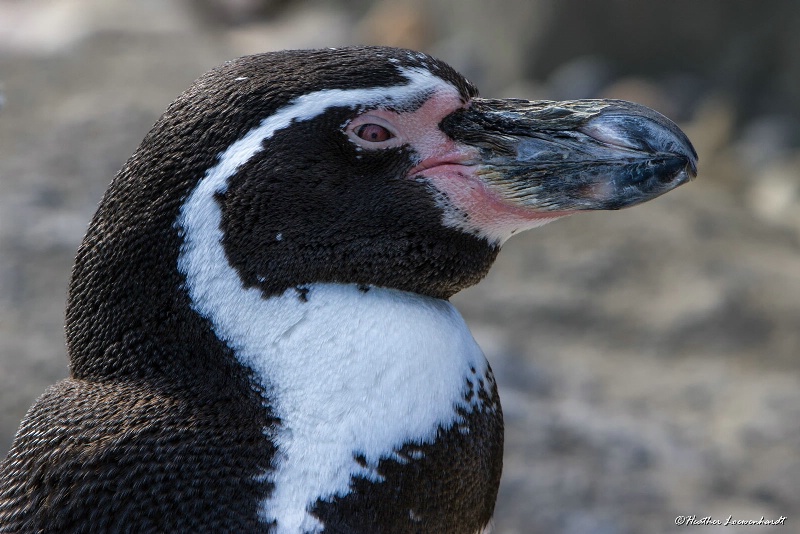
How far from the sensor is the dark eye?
1.90m

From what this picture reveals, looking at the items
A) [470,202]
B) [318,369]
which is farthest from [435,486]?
[470,202]

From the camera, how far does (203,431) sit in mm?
1756

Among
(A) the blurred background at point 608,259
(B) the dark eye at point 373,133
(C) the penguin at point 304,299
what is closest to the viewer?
(C) the penguin at point 304,299

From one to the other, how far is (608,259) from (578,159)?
3.73 metres

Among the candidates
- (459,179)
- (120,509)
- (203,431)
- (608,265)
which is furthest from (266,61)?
(608,265)

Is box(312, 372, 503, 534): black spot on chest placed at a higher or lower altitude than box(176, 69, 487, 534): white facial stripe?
lower

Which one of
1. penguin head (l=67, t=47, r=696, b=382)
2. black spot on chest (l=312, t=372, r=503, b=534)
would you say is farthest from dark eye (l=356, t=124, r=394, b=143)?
black spot on chest (l=312, t=372, r=503, b=534)

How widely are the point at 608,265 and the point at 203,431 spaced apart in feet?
13.5

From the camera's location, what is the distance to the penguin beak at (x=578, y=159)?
1.96m

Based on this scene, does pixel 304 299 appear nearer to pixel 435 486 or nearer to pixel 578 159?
pixel 435 486

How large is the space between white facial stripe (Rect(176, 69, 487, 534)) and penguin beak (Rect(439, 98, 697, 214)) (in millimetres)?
282

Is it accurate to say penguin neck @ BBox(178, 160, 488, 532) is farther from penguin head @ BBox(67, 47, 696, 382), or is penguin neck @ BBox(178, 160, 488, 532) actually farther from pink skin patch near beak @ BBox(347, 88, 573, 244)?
pink skin patch near beak @ BBox(347, 88, 573, 244)

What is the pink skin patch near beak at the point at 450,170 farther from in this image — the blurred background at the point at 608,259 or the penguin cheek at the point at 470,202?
the blurred background at the point at 608,259

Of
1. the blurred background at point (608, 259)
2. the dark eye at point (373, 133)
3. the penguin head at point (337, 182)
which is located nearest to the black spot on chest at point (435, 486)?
the penguin head at point (337, 182)
